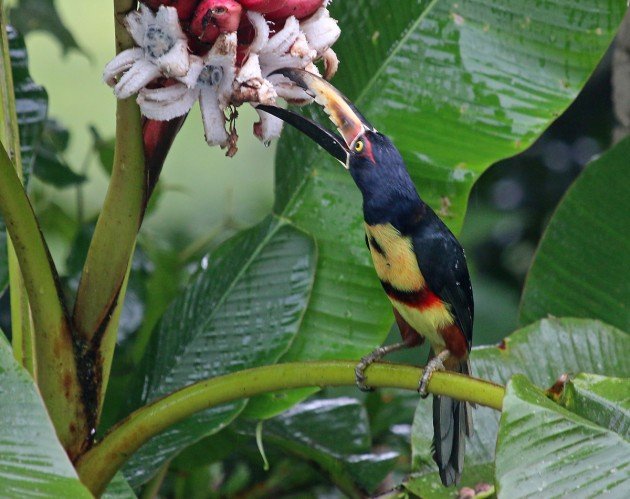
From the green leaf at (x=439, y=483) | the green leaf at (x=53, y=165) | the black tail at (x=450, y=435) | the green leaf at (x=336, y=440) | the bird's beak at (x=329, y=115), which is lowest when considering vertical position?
the green leaf at (x=336, y=440)

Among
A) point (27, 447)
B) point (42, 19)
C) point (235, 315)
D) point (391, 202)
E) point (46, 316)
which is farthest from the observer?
point (42, 19)

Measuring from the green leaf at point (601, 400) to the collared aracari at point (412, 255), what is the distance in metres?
0.20

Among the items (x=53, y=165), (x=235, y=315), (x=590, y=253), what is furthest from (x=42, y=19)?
(x=590, y=253)

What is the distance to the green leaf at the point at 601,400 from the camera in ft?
2.76

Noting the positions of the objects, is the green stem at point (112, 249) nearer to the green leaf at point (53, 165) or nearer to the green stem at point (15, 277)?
the green stem at point (15, 277)

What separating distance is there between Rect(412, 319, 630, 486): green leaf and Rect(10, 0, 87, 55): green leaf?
1.10m

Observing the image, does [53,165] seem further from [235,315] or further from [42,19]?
[235,315]

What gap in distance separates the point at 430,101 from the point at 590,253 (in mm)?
323

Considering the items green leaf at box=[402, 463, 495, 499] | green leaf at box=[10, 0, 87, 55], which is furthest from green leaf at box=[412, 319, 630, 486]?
green leaf at box=[10, 0, 87, 55]

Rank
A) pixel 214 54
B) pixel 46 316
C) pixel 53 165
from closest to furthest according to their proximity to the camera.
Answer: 1. pixel 214 54
2. pixel 46 316
3. pixel 53 165

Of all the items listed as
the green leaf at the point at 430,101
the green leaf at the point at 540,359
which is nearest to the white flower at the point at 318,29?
the green leaf at the point at 430,101

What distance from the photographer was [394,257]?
1096 mm

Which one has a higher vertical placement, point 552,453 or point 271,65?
point 271,65

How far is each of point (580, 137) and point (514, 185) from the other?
0.24m
